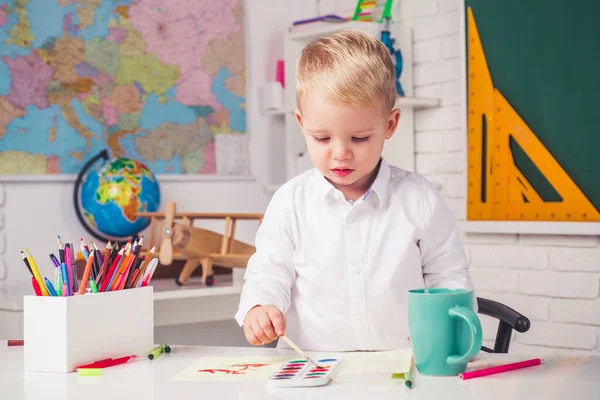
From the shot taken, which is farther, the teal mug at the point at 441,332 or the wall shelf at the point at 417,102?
the wall shelf at the point at 417,102

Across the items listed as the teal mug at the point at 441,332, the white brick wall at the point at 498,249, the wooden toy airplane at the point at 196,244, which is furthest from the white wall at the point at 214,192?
the teal mug at the point at 441,332

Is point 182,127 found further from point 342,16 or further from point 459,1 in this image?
point 459,1

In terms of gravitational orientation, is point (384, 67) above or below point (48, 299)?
above

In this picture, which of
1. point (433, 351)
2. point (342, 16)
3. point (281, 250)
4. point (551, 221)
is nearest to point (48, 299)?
point (281, 250)

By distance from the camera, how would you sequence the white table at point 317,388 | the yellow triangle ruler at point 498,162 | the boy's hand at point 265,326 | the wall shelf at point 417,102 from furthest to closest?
1. the wall shelf at point 417,102
2. the yellow triangle ruler at point 498,162
3. the boy's hand at point 265,326
4. the white table at point 317,388

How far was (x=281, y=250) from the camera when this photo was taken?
1318 mm

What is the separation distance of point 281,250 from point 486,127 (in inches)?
58.2

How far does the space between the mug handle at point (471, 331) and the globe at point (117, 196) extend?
1774 mm

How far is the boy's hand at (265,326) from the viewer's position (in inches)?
43.2

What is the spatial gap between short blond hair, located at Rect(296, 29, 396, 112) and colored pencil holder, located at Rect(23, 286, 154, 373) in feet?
1.30

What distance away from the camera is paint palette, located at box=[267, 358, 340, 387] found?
91 centimetres

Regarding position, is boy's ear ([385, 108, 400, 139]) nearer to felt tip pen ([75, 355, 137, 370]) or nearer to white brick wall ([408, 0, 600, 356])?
felt tip pen ([75, 355, 137, 370])

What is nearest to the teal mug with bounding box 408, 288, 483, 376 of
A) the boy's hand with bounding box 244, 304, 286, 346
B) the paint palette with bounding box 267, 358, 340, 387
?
the paint palette with bounding box 267, 358, 340, 387

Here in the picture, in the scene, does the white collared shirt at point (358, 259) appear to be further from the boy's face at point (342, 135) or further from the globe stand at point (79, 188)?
the globe stand at point (79, 188)
